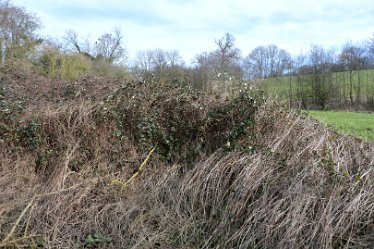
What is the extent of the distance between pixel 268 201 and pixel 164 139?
2.46 metres

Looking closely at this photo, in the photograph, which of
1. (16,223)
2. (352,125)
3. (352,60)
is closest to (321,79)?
(352,60)

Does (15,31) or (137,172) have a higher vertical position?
(15,31)

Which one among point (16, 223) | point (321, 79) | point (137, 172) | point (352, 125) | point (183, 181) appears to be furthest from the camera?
point (321, 79)

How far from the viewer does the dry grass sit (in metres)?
3.70

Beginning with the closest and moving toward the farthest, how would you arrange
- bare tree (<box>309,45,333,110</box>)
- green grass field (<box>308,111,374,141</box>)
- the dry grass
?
the dry grass, green grass field (<box>308,111,374,141</box>), bare tree (<box>309,45,333,110</box>)

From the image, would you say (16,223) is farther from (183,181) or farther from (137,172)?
(183,181)

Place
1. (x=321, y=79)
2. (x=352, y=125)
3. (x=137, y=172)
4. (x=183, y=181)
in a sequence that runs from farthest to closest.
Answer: (x=321, y=79) → (x=352, y=125) → (x=137, y=172) → (x=183, y=181)

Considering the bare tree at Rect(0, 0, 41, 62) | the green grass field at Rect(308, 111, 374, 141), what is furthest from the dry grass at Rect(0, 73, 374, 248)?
the bare tree at Rect(0, 0, 41, 62)

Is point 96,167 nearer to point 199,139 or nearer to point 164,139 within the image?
point 164,139

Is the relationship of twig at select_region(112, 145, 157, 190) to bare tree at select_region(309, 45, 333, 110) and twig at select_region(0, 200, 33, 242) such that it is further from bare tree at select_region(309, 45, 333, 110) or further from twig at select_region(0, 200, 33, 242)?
bare tree at select_region(309, 45, 333, 110)

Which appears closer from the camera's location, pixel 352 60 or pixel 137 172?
pixel 137 172

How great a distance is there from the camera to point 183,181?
472 cm

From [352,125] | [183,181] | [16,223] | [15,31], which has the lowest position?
[352,125]

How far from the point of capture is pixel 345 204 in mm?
3793
